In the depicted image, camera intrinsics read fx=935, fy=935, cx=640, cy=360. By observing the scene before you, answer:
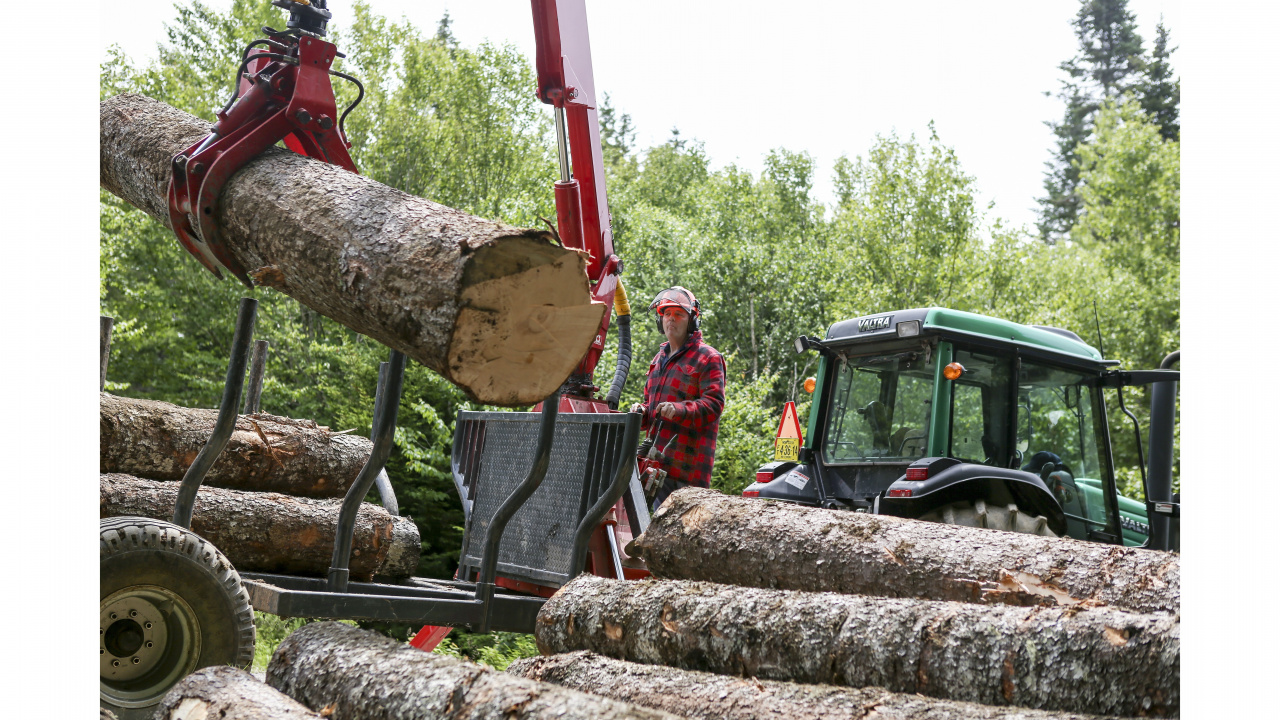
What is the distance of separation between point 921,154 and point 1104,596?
22213 mm

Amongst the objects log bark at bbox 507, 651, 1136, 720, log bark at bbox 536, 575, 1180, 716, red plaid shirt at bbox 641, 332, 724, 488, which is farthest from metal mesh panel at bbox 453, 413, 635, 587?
log bark at bbox 507, 651, 1136, 720

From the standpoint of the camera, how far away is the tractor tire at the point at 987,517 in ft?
17.2

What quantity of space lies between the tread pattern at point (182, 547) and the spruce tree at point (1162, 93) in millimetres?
28840

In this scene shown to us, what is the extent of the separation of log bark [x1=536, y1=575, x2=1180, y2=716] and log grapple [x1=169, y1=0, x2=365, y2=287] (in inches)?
73.7

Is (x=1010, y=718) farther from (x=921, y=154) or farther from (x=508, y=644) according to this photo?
(x=921, y=154)

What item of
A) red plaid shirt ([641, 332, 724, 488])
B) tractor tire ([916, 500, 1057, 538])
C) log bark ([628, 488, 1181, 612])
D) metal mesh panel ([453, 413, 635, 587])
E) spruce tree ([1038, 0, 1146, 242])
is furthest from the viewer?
spruce tree ([1038, 0, 1146, 242])

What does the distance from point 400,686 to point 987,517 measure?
12.2 feet

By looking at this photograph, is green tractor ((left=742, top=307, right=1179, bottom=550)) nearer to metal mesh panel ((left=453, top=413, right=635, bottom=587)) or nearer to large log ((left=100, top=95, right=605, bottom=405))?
metal mesh panel ((left=453, top=413, right=635, bottom=587))

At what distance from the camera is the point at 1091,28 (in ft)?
110

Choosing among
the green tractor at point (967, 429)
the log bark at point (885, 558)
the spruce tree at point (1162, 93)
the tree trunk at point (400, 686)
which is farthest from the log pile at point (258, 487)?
the spruce tree at point (1162, 93)

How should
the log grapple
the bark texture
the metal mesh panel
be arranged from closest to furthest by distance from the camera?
1. the log grapple
2. the metal mesh panel
3. the bark texture

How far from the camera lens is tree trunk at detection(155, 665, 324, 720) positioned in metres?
2.56

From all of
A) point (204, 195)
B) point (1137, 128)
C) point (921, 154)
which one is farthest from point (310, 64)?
point (1137, 128)

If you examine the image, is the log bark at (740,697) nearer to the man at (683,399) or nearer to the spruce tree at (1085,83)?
the man at (683,399)
